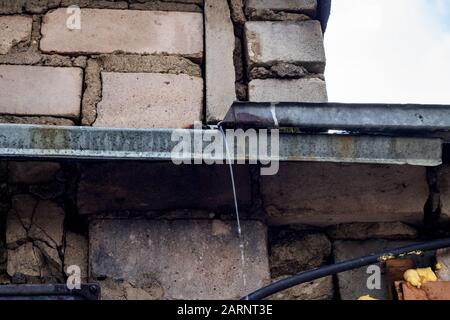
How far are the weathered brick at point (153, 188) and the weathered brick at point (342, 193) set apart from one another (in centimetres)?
16

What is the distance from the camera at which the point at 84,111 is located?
9.98 feet

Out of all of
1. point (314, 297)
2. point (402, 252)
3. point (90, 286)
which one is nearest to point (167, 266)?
point (90, 286)

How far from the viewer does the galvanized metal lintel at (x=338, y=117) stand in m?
2.40

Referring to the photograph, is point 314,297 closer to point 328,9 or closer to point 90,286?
point 90,286

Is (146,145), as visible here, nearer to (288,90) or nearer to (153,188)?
(153,188)

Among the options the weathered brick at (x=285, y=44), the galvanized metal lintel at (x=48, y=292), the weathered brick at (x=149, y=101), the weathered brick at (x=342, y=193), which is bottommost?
the galvanized metal lintel at (x=48, y=292)

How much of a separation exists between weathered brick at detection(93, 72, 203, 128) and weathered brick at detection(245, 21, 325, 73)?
34cm

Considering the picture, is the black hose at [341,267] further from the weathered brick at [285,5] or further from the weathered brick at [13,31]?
the weathered brick at [13,31]

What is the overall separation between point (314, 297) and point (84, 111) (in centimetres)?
131

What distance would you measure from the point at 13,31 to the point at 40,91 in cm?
37

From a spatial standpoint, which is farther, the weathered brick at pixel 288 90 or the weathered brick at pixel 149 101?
the weathered brick at pixel 288 90

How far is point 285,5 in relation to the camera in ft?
11.1

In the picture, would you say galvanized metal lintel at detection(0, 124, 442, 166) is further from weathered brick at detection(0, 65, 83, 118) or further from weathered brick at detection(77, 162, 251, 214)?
weathered brick at detection(0, 65, 83, 118)

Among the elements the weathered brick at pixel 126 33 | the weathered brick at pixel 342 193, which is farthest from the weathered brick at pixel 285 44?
the weathered brick at pixel 342 193
